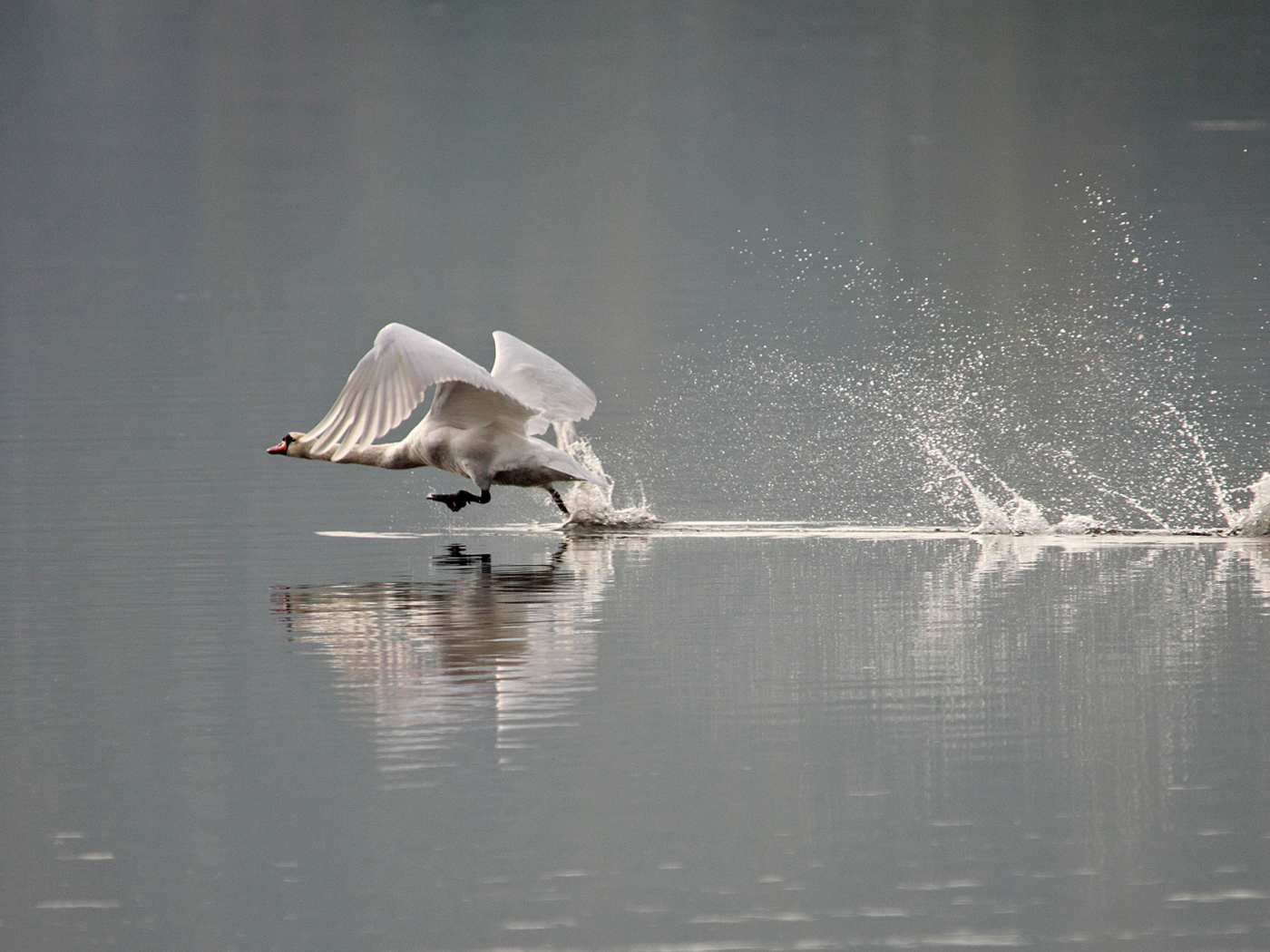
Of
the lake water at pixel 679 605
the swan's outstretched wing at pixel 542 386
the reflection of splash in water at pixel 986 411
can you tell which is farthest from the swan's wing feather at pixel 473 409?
the reflection of splash in water at pixel 986 411

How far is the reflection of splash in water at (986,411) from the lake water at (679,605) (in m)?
0.09

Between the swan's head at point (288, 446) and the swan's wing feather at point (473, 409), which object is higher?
the swan's wing feather at point (473, 409)

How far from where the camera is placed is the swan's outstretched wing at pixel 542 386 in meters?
17.2

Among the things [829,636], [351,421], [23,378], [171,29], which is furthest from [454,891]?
[171,29]

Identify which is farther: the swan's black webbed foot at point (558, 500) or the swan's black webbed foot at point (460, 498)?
the swan's black webbed foot at point (558, 500)

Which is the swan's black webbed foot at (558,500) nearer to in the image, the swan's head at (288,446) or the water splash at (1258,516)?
the swan's head at (288,446)

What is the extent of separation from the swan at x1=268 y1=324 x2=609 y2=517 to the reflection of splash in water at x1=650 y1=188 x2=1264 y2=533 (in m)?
1.80

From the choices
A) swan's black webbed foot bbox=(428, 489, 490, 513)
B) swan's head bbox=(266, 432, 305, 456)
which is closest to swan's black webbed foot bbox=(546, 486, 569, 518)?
swan's black webbed foot bbox=(428, 489, 490, 513)

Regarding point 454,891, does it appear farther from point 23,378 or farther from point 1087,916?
point 23,378

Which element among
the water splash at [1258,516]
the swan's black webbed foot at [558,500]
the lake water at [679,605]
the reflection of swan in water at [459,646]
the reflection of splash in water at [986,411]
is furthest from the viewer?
the reflection of splash in water at [986,411]

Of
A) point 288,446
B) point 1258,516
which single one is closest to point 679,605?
point 1258,516

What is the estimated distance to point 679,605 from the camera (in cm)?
1341

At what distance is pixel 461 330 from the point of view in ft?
106

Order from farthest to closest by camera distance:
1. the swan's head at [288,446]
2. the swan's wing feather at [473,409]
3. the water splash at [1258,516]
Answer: the swan's head at [288,446] < the swan's wing feather at [473,409] < the water splash at [1258,516]
